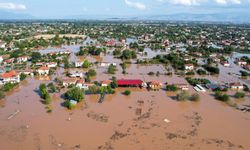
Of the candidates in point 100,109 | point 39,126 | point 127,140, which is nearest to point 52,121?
point 39,126

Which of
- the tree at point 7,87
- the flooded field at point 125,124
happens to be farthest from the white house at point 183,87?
the tree at point 7,87

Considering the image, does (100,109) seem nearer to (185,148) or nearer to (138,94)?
A: (138,94)

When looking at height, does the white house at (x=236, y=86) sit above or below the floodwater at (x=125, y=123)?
above

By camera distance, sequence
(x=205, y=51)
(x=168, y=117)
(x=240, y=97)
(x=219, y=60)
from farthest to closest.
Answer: (x=205, y=51) → (x=219, y=60) → (x=240, y=97) → (x=168, y=117)

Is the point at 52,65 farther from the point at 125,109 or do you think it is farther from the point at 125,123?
the point at 125,123

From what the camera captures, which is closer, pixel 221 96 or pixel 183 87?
pixel 221 96

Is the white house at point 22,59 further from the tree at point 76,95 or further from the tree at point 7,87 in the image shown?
the tree at point 76,95

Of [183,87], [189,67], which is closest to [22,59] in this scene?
[189,67]

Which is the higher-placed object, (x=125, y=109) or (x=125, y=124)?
(x=125, y=109)
